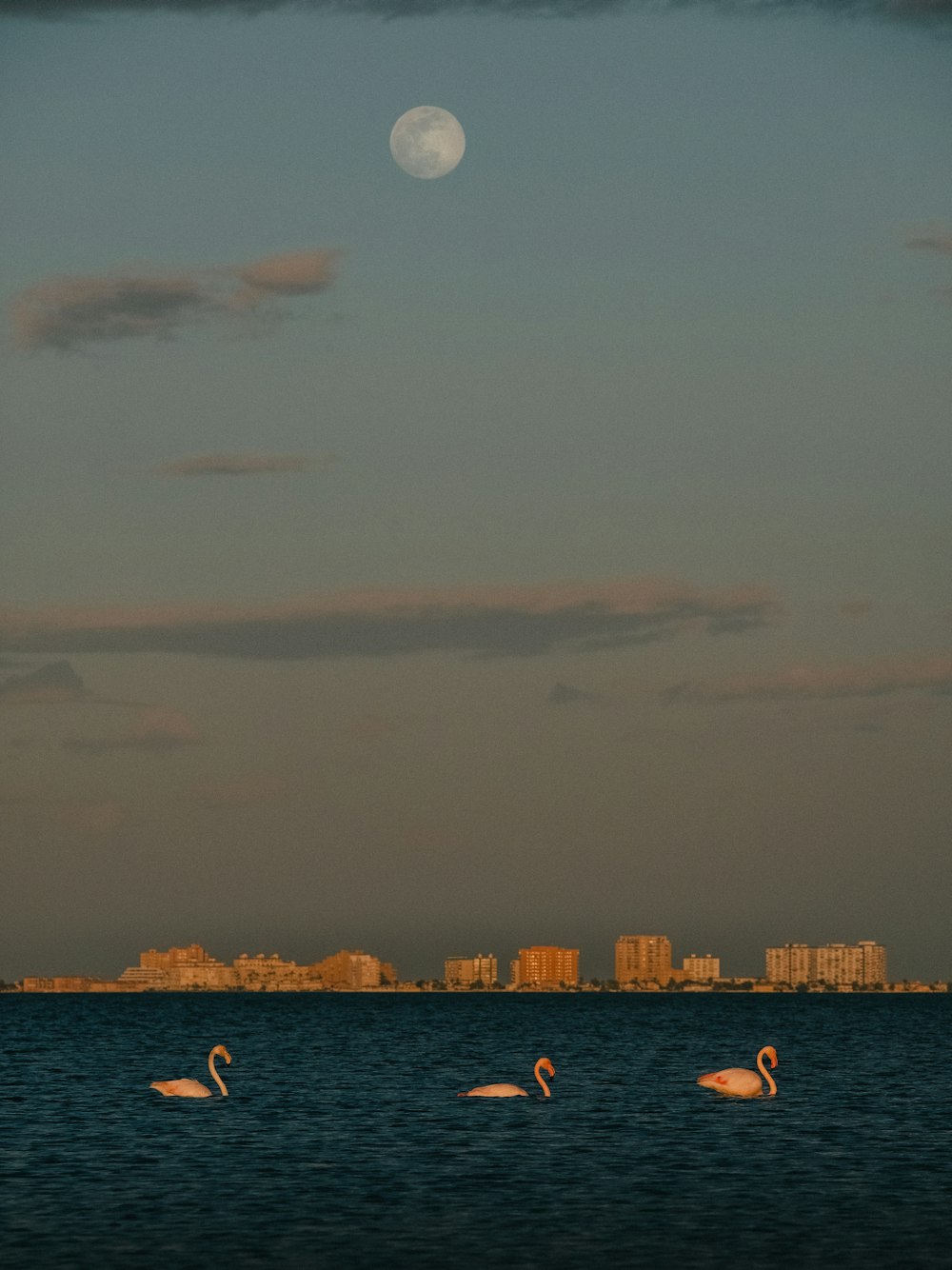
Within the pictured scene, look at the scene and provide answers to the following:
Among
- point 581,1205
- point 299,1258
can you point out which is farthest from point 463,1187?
point 299,1258

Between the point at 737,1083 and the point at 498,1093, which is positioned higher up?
the point at 737,1083

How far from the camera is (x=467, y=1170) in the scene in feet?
163

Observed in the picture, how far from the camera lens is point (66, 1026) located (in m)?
188

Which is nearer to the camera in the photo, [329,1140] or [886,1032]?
[329,1140]

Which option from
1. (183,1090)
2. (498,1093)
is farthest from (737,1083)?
(183,1090)

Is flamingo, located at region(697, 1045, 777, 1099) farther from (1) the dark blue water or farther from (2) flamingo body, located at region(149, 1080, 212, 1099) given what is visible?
(2) flamingo body, located at region(149, 1080, 212, 1099)

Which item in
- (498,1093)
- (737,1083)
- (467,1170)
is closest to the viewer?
(467,1170)

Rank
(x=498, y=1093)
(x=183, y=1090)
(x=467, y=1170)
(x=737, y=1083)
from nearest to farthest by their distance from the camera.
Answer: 1. (x=467, y=1170)
2. (x=183, y=1090)
3. (x=498, y=1093)
4. (x=737, y=1083)

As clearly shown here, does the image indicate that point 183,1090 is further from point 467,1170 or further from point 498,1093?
point 467,1170

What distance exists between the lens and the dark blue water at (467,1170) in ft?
123

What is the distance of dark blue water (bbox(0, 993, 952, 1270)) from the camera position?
1474 inches

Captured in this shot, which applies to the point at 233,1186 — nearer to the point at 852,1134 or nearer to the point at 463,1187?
the point at 463,1187

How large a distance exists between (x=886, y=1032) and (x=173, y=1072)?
96006 mm

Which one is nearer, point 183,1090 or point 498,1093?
point 183,1090
